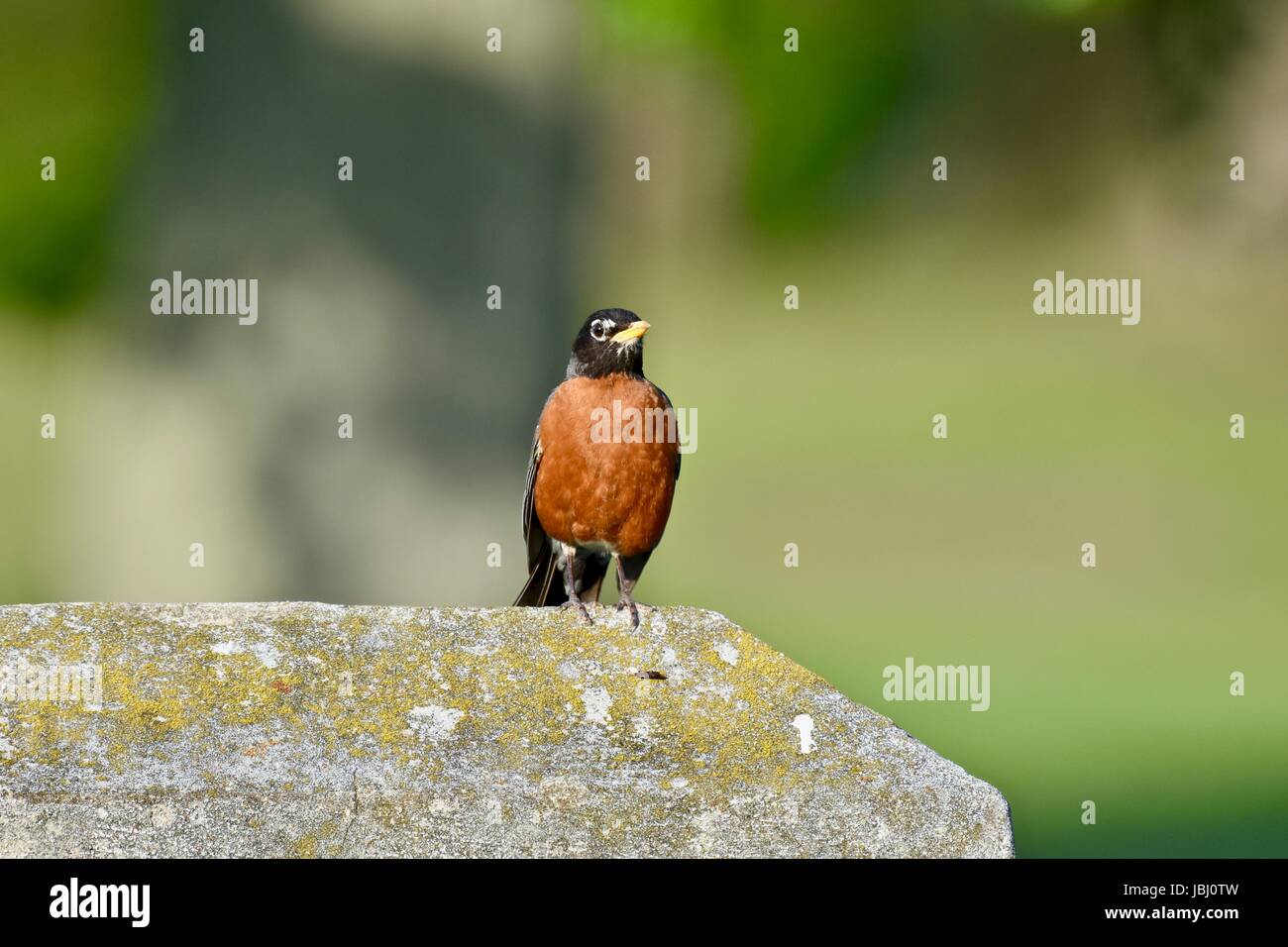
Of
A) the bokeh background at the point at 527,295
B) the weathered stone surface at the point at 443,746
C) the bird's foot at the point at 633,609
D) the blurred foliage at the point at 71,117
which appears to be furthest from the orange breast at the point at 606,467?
the blurred foliage at the point at 71,117

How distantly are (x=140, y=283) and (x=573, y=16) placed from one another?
289cm

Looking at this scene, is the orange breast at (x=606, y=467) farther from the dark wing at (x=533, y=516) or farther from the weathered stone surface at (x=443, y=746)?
the weathered stone surface at (x=443, y=746)

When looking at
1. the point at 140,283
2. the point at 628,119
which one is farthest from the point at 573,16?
the point at 140,283

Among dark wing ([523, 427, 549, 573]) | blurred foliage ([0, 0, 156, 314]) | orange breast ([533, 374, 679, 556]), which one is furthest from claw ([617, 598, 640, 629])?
blurred foliage ([0, 0, 156, 314])

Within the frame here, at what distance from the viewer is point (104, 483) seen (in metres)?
8.62

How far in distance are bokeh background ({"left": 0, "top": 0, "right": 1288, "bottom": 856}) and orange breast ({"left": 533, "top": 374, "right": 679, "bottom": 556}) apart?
2.58 m

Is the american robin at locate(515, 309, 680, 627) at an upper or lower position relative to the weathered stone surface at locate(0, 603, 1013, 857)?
upper

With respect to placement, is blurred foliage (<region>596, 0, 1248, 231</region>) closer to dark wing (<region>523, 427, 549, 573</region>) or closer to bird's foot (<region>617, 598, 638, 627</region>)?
dark wing (<region>523, 427, 549, 573</region>)

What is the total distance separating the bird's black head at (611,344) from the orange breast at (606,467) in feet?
0.13

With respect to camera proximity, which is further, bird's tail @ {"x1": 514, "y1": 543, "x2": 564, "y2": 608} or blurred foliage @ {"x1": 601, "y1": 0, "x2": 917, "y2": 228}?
blurred foliage @ {"x1": 601, "y1": 0, "x2": 917, "y2": 228}

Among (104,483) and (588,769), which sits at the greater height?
(104,483)

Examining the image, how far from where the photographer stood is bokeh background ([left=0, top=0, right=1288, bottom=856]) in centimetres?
852

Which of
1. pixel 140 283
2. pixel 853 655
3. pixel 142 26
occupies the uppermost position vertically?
pixel 142 26

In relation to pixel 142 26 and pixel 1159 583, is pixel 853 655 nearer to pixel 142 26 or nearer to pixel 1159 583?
A: pixel 1159 583
